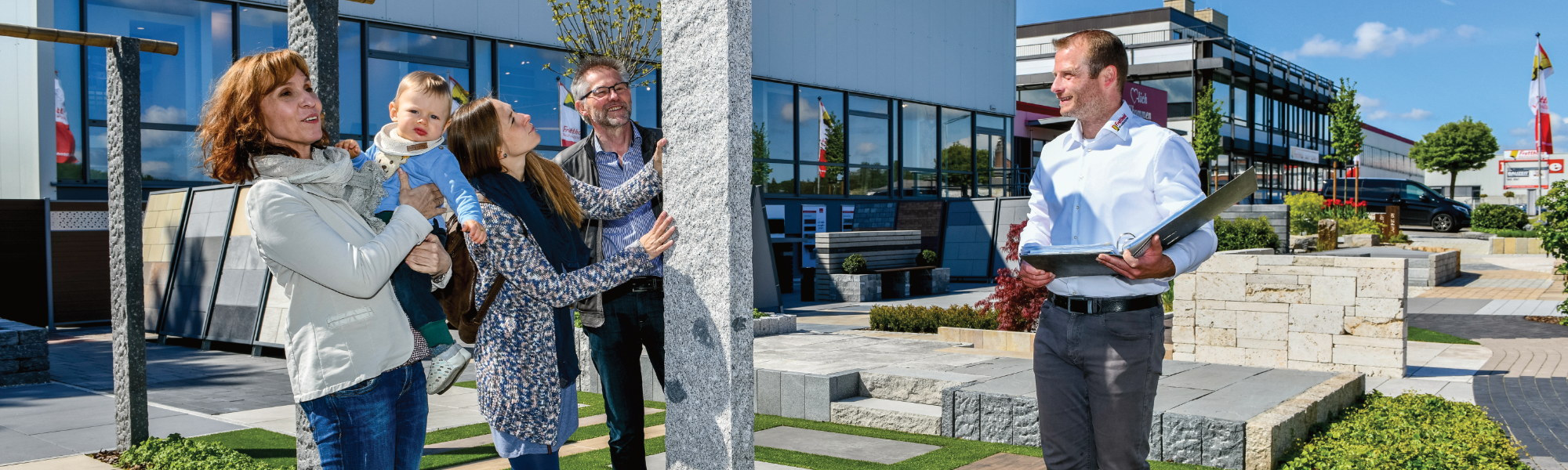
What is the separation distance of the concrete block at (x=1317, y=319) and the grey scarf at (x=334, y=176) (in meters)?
7.17

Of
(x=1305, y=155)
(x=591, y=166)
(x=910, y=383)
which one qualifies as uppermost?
(x=1305, y=155)

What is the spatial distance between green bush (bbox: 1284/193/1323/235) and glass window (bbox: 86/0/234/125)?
22357mm

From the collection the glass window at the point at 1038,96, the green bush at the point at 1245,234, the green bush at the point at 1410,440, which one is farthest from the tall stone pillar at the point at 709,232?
the glass window at the point at 1038,96

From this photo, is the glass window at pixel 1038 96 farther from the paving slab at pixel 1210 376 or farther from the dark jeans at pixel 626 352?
the dark jeans at pixel 626 352

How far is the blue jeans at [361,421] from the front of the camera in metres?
2.41

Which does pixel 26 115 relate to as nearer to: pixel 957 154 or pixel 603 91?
pixel 603 91

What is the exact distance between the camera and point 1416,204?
104 ft

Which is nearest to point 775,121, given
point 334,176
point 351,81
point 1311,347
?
point 351,81

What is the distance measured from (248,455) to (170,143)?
10.1 metres

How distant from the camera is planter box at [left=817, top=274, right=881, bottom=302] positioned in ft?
54.4

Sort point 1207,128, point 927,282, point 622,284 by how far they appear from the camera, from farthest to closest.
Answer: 1. point 1207,128
2. point 927,282
3. point 622,284

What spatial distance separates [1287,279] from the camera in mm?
7539

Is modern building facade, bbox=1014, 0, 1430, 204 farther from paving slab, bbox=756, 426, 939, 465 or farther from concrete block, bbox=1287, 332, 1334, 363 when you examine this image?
paving slab, bbox=756, 426, 939, 465

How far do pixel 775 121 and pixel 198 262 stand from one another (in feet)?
38.2
